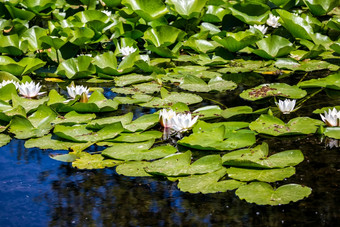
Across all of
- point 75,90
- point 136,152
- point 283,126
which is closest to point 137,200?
point 136,152

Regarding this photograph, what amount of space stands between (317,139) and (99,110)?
153 centimetres

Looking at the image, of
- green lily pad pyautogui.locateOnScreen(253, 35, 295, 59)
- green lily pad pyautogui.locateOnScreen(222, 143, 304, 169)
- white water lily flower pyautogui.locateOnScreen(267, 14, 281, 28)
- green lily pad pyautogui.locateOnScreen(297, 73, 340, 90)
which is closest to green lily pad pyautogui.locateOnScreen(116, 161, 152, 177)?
green lily pad pyautogui.locateOnScreen(222, 143, 304, 169)

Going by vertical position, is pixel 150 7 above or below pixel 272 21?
above

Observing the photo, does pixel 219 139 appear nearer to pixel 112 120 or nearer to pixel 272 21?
pixel 112 120

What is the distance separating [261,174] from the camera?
2.47 meters

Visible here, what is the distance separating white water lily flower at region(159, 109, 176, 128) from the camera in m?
3.17

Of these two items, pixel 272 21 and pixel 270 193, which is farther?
pixel 272 21

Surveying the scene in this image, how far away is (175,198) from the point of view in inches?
92.7

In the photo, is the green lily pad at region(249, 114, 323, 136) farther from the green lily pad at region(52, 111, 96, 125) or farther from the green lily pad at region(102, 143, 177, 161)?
the green lily pad at region(52, 111, 96, 125)

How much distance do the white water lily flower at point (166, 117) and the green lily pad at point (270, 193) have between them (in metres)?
0.94

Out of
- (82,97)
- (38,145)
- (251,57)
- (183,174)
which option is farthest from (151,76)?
(183,174)

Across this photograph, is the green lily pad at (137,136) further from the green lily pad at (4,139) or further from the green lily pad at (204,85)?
the green lily pad at (204,85)

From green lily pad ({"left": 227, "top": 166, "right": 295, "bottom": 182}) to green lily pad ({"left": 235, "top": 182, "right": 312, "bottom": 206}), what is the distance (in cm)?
6

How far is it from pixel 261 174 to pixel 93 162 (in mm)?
940
